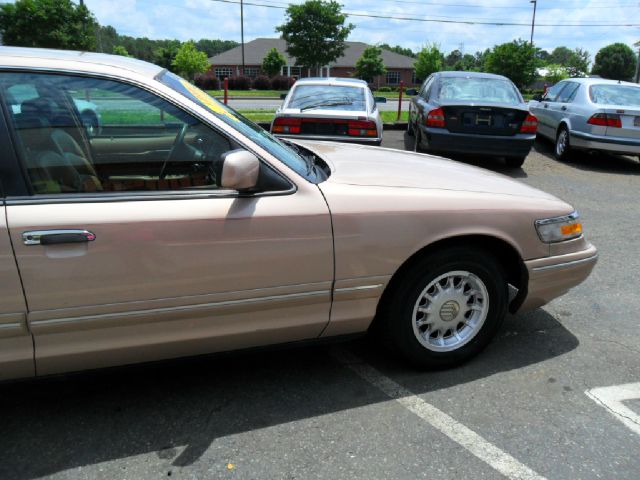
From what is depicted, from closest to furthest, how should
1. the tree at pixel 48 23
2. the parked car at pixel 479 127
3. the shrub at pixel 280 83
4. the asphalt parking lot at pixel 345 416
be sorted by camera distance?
the asphalt parking lot at pixel 345 416
the parked car at pixel 479 127
the tree at pixel 48 23
the shrub at pixel 280 83

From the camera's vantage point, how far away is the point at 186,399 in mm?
2729

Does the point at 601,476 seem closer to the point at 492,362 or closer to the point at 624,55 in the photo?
the point at 492,362

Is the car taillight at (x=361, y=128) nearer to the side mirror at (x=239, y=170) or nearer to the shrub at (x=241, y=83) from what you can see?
the side mirror at (x=239, y=170)

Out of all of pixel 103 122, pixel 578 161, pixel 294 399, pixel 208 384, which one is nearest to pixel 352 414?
pixel 294 399

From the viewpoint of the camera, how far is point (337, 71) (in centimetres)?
6253

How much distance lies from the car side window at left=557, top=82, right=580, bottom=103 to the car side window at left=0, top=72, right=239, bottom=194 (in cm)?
922

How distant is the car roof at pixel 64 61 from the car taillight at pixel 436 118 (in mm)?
6170

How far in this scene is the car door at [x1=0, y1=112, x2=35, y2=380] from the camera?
205cm

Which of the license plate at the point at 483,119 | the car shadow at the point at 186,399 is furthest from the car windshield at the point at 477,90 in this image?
the car shadow at the point at 186,399

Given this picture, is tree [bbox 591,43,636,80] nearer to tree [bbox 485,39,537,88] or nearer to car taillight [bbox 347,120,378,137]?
tree [bbox 485,39,537,88]

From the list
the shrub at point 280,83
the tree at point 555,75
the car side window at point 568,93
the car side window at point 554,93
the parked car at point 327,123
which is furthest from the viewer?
the shrub at point 280,83

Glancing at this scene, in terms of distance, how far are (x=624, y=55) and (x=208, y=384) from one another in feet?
321

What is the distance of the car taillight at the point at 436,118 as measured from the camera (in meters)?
8.05

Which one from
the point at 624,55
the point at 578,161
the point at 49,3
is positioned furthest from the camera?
the point at 624,55
